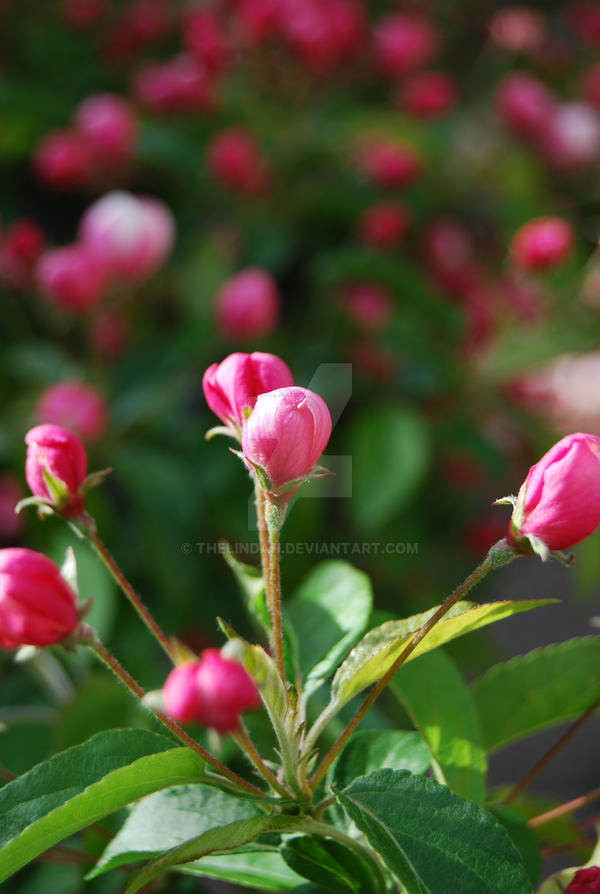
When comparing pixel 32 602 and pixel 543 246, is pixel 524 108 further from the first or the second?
pixel 32 602

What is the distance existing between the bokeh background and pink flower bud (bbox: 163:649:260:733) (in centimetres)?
41

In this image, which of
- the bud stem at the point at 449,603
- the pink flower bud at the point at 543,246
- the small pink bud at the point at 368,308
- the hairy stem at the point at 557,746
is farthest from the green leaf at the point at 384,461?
the bud stem at the point at 449,603

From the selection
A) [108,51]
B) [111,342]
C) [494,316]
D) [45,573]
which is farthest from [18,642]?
[108,51]

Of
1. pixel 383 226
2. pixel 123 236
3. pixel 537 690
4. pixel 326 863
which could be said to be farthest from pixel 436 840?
pixel 383 226

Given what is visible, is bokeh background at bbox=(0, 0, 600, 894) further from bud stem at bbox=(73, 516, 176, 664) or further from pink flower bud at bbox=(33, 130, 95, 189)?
bud stem at bbox=(73, 516, 176, 664)

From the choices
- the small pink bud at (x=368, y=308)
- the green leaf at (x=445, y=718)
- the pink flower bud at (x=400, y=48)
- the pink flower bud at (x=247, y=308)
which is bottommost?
the small pink bud at (x=368, y=308)

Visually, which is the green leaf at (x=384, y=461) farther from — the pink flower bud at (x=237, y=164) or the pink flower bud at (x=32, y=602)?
the pink flower bud at (x=32, y=602)

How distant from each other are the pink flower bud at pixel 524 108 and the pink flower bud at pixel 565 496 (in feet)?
3.81

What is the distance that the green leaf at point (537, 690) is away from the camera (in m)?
0.49

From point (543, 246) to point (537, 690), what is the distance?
679mm

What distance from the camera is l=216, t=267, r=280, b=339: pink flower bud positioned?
96cm

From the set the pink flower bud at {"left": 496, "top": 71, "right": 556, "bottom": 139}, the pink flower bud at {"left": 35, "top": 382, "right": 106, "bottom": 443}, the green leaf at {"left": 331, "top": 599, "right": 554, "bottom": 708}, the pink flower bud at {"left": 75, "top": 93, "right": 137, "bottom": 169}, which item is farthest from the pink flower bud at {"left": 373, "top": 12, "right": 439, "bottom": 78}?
the green leaf at {"left": 331, "top": 599, "right": 554, "bottom": 708}

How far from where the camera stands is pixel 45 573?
1.15ft

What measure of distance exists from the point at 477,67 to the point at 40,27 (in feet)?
2.74
